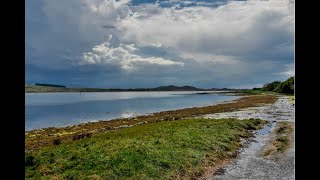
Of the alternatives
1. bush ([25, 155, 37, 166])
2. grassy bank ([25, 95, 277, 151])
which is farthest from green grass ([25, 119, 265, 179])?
grassy bank ([25, 95, 277, 151])

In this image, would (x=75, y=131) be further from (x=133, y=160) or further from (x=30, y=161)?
(x=133, y=160)

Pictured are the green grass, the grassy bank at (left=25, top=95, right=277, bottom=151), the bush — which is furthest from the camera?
the grassy bank at (left=25, top=95, right=277, bottom=151)

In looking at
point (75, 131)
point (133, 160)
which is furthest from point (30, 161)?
point (75, 131)

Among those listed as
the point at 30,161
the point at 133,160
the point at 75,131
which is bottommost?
the point at 75,131

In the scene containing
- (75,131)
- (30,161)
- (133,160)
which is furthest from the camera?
(75,131)

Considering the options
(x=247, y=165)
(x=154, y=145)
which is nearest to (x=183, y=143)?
(x=154, y=145)

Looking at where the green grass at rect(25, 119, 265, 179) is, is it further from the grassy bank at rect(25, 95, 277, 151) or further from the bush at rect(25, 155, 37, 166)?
the grassy bank at rect(25, 95, 277, 151)

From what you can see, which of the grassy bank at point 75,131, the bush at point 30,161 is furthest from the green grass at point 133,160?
the grassy bank at point 75,131

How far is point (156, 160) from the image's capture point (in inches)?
719

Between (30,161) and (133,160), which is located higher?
(133,160)

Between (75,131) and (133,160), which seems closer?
(133,160)

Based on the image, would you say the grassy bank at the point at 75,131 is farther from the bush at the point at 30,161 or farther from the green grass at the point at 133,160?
the green grass at the point at 133,160
